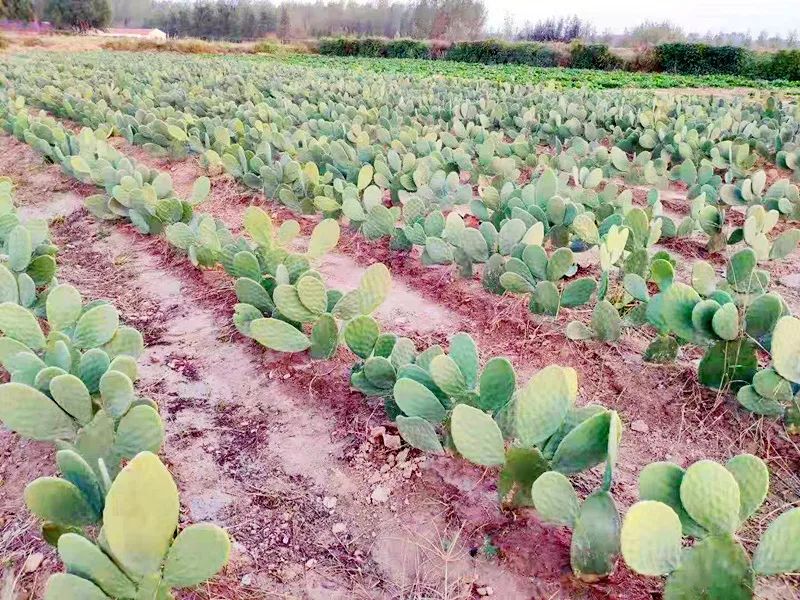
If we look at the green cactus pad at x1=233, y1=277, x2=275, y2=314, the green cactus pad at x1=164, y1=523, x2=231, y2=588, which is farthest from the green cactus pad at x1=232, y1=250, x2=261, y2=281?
the green cactus pad at x1=164, y1=523, x2=231, y2=588

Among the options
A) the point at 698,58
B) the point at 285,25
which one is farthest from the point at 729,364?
the point at 285,25

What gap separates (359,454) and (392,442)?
0.33 ft

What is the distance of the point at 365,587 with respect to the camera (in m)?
1.42

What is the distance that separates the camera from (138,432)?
1.46 m

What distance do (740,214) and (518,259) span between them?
2.49 m

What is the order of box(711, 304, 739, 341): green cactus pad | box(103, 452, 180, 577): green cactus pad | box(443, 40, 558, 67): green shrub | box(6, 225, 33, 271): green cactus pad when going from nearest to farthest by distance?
1. box(103, 452, 180, 577): green cactus pad
2. box(711, 304, 739, 341): green cactus pad
3. box(6, 225, 33, 271): green cactus pad
4. box(443, 40, 558, 67): green shrub

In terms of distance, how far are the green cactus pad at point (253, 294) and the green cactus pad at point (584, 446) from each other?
1.22 meters

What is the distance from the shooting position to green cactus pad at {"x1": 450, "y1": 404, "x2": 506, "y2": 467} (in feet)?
4.65

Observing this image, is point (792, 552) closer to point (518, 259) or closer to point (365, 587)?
point (365, 587)

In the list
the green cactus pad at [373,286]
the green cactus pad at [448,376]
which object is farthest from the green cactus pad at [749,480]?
the green cactus pad at [373,286]

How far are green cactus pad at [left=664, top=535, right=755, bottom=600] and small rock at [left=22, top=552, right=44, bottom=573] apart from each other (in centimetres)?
132

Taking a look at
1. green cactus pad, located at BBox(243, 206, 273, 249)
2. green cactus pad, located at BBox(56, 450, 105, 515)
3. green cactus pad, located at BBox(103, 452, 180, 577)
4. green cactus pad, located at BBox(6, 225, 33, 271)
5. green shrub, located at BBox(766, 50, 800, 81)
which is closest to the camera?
green cactus pad, located at BBox(103, 452, 180, 577)

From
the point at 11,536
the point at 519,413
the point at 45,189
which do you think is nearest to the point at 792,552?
the point at 519,413

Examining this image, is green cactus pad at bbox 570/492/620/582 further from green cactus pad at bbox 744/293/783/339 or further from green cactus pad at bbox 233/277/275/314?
green cactus pad at bbox 233/277/275/314
